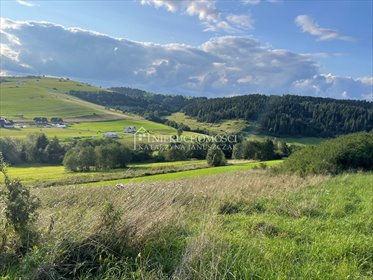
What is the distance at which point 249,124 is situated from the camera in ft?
466

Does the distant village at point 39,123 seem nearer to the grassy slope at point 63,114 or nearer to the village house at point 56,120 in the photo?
the village house at point 56,120

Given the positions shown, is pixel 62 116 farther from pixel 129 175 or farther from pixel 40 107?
pixel 129 175

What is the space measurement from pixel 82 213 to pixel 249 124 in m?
140

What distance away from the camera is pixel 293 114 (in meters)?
141

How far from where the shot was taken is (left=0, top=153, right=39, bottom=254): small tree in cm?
463

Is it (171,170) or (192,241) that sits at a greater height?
(192,241)

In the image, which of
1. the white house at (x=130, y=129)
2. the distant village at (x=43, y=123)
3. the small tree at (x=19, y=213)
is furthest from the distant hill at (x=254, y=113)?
the small tree at (x=19, y=213)

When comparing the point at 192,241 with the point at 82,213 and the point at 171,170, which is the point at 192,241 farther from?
the point at 171,170

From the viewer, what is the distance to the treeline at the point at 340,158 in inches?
1031

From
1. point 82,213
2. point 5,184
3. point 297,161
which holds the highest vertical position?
point 5,184

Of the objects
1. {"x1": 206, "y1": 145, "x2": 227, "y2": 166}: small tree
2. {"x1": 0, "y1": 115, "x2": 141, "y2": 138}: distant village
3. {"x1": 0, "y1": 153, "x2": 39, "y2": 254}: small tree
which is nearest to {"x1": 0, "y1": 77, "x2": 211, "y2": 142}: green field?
{"x1": 0, "y1": 115, "x2": 141, "y2": 138}: distant village

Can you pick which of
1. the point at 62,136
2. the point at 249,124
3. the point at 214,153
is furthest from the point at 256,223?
the point at 249,124

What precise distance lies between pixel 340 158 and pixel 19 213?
2754 centimetres

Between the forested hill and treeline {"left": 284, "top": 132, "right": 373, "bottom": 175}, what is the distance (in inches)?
3935
